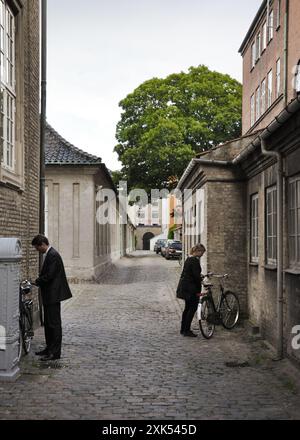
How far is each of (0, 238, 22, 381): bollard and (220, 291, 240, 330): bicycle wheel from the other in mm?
5325

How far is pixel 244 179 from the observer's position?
13.0 metres

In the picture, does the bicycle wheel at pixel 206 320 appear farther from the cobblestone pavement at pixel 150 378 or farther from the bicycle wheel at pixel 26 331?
the bicycle wheel at pixel 26 331

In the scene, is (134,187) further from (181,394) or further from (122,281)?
(181,394)

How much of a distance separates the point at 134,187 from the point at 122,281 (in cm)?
1172

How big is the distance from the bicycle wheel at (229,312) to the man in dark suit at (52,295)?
410 cm

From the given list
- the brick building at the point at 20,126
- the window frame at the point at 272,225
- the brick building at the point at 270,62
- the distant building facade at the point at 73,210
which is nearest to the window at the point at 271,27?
the brick building at the point at 270,62

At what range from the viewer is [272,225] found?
10266mm

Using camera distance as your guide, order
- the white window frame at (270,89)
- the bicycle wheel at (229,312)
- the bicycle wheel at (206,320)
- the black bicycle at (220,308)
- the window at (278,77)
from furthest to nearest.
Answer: the white window frame at (270,89)
the window at (278,77)
the bicycle wheel at (229,312)
the black bicycle at (220,308)
the bicycle wheel at (206,320)

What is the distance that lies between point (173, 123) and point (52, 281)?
25903 mm

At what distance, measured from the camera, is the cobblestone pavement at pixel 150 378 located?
6.20 meters

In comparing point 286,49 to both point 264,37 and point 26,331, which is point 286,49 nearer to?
point 264,37

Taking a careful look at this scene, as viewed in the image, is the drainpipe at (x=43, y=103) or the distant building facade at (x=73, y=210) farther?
the distant building facade at (x=73, y=210)

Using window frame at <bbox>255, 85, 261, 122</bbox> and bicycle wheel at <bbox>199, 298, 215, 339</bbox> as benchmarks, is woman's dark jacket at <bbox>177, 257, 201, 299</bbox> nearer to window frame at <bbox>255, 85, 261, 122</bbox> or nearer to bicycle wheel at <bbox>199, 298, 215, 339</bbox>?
bicycle wheel at <bbox>199, 298, 215, 339</bbox>
